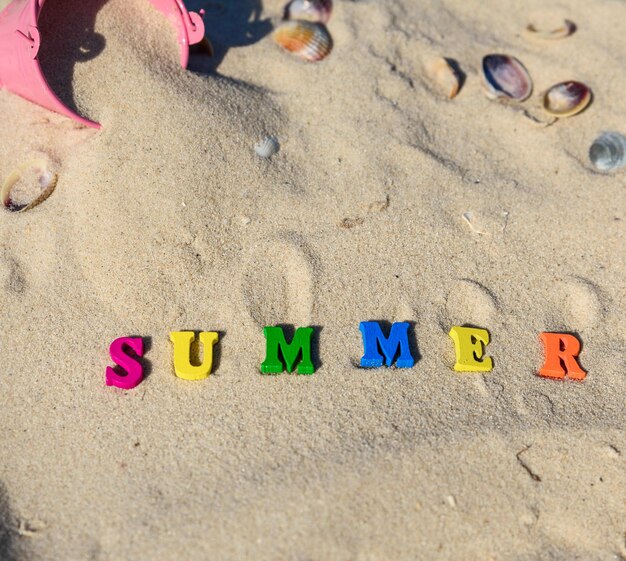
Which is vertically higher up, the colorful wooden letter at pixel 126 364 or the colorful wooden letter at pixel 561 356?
the colorful wooden letter at pixel 561 356

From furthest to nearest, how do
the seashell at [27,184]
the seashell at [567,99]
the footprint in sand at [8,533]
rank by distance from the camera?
the seashell at [567,99] < the seashell at [27,184] < the footprint in sand at [8,533]

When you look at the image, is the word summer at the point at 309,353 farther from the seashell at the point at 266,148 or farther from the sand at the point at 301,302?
the seashell at the point at 266,148

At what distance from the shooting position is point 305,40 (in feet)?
10.6

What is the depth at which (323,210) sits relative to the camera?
2.75 metres

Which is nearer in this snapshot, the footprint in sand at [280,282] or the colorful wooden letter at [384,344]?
the colorful wooden letter at [384,344]

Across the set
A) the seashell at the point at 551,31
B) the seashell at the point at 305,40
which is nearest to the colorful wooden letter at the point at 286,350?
the seashell at the point at 305,40

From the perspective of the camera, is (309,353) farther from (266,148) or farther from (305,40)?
(305,40)

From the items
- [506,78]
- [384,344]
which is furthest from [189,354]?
[506,78]

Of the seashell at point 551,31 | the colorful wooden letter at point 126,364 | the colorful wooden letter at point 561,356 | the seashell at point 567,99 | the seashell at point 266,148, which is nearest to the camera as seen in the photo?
the colorful wooden letter at point 126,364

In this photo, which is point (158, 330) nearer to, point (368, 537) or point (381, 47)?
point (368, 537)

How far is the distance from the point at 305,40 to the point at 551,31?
1509mm

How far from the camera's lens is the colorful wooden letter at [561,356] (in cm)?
246

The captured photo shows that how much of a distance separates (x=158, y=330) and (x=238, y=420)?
1.68 ft

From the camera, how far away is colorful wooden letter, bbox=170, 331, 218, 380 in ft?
7.72
